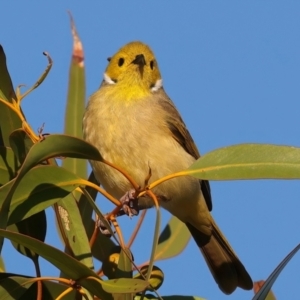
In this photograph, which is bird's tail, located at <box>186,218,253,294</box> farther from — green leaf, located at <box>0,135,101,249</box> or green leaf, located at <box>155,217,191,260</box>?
green leaf, located at <box>0,135,101,249</box>

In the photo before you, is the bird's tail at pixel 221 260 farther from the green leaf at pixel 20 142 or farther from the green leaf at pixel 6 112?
the green leaf at pixel 20 142

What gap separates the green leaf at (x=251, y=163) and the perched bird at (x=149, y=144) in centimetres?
98

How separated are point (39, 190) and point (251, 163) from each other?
2.54 feet

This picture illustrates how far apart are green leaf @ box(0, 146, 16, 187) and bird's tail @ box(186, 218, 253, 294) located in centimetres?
220

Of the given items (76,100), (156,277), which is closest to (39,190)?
Result: (156,277)

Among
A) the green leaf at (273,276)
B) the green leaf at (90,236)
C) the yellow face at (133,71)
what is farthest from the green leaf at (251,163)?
the yellow face at (133,71)

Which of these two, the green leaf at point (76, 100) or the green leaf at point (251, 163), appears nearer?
the green leaf at point (251, 163)

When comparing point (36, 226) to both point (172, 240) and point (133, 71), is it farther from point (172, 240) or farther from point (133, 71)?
point (133, 71)

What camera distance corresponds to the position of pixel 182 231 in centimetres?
421

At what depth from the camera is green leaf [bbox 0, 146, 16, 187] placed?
2789 millimetres

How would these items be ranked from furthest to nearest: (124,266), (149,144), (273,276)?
(149,144) → (124,266) → (273,276)

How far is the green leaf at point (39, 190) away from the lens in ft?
8.44

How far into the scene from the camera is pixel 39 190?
2613 millimetres

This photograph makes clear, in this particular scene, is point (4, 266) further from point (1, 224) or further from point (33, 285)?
point (1, 224)
